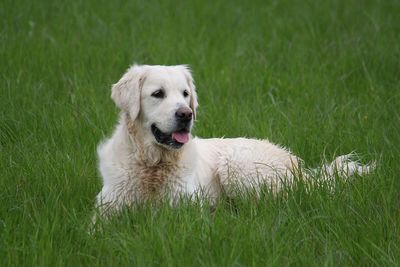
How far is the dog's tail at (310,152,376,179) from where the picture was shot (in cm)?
462

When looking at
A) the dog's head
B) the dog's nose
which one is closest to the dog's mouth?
the dog's head

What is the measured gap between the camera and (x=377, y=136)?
5.64m

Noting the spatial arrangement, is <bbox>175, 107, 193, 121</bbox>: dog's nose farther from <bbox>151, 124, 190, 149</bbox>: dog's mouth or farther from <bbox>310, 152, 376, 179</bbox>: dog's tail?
<bbox>310, 152, 376, 179</bbox>: dog's tail

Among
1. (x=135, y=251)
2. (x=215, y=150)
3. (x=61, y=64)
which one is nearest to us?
(x=135, y=251)

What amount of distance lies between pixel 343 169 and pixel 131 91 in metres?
1.62

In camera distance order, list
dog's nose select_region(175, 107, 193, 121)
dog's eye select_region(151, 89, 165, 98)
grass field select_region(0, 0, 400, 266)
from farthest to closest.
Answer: dog's eye select_region(151, 89, 165, 98) < dog's nose select_region(175, 107, 193, 121) < grass field select_region(0, 0, 400, 266)

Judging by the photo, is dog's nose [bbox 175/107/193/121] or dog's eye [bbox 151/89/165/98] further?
dog's eye [bbox 151/89/165/98]

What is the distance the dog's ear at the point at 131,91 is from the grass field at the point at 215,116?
2.01 feet

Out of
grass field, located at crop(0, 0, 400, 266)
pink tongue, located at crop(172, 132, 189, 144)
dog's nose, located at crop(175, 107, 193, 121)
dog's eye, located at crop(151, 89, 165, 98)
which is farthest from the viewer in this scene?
dog's eye, located at crop(151, 89, 165, 98)

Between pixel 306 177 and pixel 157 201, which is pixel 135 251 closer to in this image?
pixel 157 201

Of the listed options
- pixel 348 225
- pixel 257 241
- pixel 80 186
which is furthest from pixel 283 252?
pixel 80 186

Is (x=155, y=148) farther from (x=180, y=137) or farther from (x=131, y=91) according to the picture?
(x=131, y=91)

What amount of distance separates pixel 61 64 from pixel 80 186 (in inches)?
115

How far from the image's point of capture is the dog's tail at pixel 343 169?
4.62m
